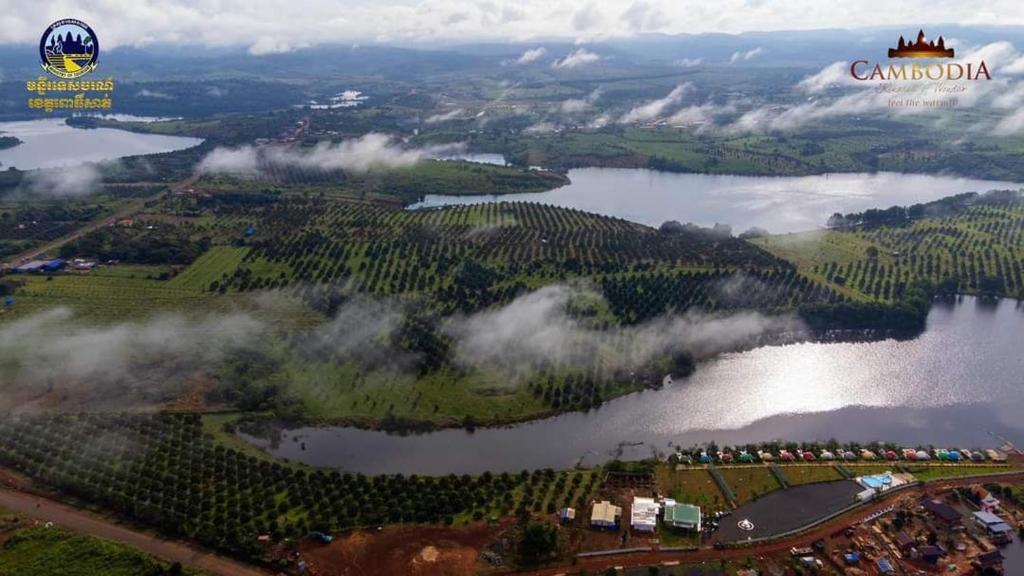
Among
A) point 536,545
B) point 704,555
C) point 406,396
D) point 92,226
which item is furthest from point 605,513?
point 92,226

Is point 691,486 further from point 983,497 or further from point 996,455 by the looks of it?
point 996,455

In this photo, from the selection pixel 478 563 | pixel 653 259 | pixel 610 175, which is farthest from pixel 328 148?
pixel 478 563

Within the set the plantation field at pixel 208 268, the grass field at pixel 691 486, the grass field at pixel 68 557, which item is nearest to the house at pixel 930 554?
the grass field at pixel 691 486

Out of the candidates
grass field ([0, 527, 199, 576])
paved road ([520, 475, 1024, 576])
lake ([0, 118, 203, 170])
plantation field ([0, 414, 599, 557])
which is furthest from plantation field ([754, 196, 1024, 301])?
lake ([0, 118, 203, 170])

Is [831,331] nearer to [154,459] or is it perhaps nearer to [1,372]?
[154,459]

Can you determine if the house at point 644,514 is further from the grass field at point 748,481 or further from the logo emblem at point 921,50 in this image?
the logo emblem at point 921,50

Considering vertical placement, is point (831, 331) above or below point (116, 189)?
below
